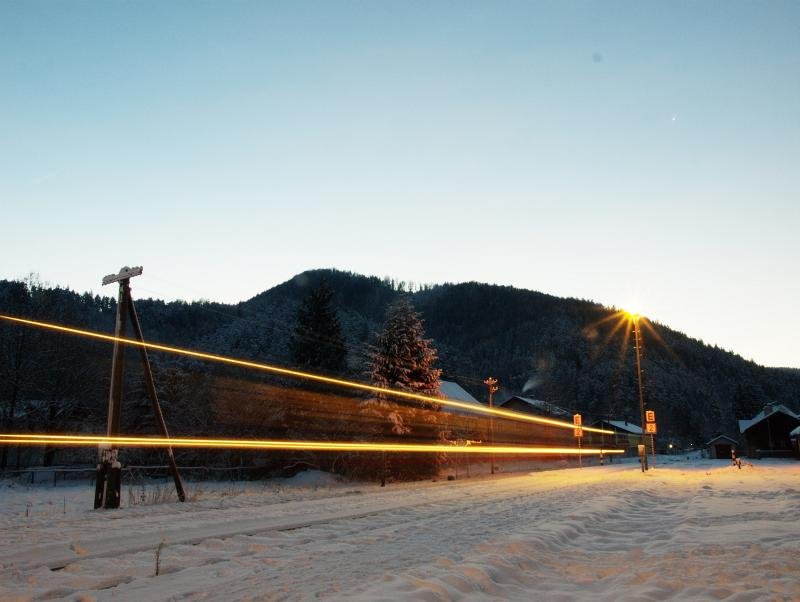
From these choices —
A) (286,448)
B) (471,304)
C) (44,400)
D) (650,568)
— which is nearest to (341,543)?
(650,568)

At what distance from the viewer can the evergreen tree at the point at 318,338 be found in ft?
147

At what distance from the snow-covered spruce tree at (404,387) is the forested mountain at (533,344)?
35.4 meters

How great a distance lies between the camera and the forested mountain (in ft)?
321

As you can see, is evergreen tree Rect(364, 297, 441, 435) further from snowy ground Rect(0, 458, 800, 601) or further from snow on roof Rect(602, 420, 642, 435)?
snow on roof Rect(602, 420, 642, 435)

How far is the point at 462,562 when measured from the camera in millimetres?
7660

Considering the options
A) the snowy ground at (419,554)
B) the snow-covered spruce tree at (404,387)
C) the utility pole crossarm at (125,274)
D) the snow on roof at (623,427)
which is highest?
the utility pole crossarm at (125,274)

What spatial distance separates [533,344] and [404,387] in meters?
122

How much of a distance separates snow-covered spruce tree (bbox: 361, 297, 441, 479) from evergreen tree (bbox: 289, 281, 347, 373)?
614cm

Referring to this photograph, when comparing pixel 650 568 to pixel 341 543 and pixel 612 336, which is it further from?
pixel 612 336

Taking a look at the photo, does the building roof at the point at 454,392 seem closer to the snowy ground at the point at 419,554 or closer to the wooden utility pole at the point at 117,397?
the wooden utility pole at the point at 117,397

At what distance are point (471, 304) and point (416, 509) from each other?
16467 centimetres

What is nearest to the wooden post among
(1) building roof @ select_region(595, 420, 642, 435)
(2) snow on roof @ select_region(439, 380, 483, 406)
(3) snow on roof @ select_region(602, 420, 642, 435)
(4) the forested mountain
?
(2) snow on roof @ select_region(439, 380, 483, 406)

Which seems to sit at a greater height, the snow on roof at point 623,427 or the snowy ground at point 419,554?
the snowy ground at point 419,554

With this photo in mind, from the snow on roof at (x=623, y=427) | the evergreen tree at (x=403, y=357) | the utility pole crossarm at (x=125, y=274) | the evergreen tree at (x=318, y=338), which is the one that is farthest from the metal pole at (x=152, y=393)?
the snow on roof at (x=623, y=427)
